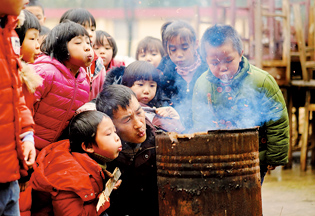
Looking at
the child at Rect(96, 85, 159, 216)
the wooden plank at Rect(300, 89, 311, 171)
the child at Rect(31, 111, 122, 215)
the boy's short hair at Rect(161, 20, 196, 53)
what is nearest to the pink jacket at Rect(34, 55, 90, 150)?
the child at Rect(31, 111, 122, 215)

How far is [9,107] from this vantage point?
2.34 m

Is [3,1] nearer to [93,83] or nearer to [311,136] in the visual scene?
[93,83]

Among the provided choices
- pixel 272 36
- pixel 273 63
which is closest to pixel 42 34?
pixel 273 63

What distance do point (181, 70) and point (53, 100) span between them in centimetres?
168

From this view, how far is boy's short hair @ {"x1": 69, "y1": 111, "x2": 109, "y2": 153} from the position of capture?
344 cm

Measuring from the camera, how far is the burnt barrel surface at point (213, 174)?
312 cm

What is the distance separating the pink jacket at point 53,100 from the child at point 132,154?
28 cm

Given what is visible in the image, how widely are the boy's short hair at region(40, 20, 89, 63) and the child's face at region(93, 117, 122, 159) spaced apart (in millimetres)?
753

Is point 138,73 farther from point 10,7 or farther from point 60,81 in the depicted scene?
point 10,7

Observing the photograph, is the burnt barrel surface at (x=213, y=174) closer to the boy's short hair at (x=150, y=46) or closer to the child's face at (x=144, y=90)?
the child's face at (x=144, y=90)

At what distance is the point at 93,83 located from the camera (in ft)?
15.5

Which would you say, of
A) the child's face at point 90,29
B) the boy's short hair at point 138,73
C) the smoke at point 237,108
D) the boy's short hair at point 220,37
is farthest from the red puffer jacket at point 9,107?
the child's face at point 90,29

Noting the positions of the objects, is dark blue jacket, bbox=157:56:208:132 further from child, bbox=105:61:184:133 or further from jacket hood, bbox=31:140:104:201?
jacket hood, bbox=31:140:104:201

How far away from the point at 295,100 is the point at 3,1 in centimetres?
833
